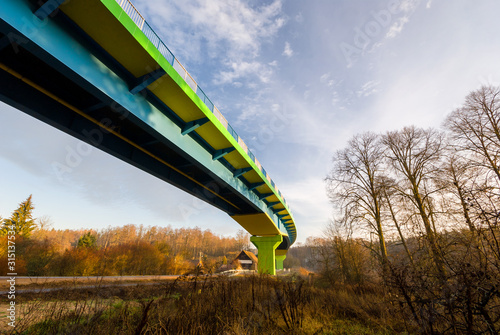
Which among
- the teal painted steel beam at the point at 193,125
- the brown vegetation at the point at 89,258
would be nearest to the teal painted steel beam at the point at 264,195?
the brown vegetation at the point at 89,258

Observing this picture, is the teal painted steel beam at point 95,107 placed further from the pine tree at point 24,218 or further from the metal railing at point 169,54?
the pine tree at point 24,218

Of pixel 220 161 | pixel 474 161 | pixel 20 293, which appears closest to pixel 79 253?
pixel 20 293

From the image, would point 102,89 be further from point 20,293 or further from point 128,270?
point 128,270

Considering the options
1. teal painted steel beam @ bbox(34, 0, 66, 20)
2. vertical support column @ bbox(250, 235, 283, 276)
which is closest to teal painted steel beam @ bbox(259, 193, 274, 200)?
vertical support column @ bbox(250, 235, 283, 276)

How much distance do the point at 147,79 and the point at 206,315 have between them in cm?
716

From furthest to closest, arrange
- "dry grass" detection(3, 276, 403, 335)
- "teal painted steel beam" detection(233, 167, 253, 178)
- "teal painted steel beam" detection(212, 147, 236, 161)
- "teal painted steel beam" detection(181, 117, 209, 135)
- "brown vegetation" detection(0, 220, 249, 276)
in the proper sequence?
"brown vegetation" detection(0, 220, 249, 276), "teal painted steel beam" detection(233, 167, 253, 178), "teal painted steel beam" detection(212, 147, 236, 161), "teal painted steel beam" detection(181, 117, 209, 135), "dry grass" detection(3, 276, 403, 335)

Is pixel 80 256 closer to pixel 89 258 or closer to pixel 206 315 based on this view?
pixel 89 258

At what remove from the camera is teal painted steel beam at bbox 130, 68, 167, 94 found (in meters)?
6.67

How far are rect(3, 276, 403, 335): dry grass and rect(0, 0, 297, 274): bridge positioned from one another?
5545mm

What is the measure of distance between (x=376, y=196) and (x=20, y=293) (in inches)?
712

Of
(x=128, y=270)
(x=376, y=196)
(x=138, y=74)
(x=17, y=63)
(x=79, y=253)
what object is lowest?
(x=128, y=270)

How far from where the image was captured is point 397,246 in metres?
12.3

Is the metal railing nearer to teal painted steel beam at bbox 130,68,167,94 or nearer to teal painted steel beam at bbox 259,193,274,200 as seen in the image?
teal painted steel beam at bbox 130,68,167,94

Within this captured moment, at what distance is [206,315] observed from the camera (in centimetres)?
435
